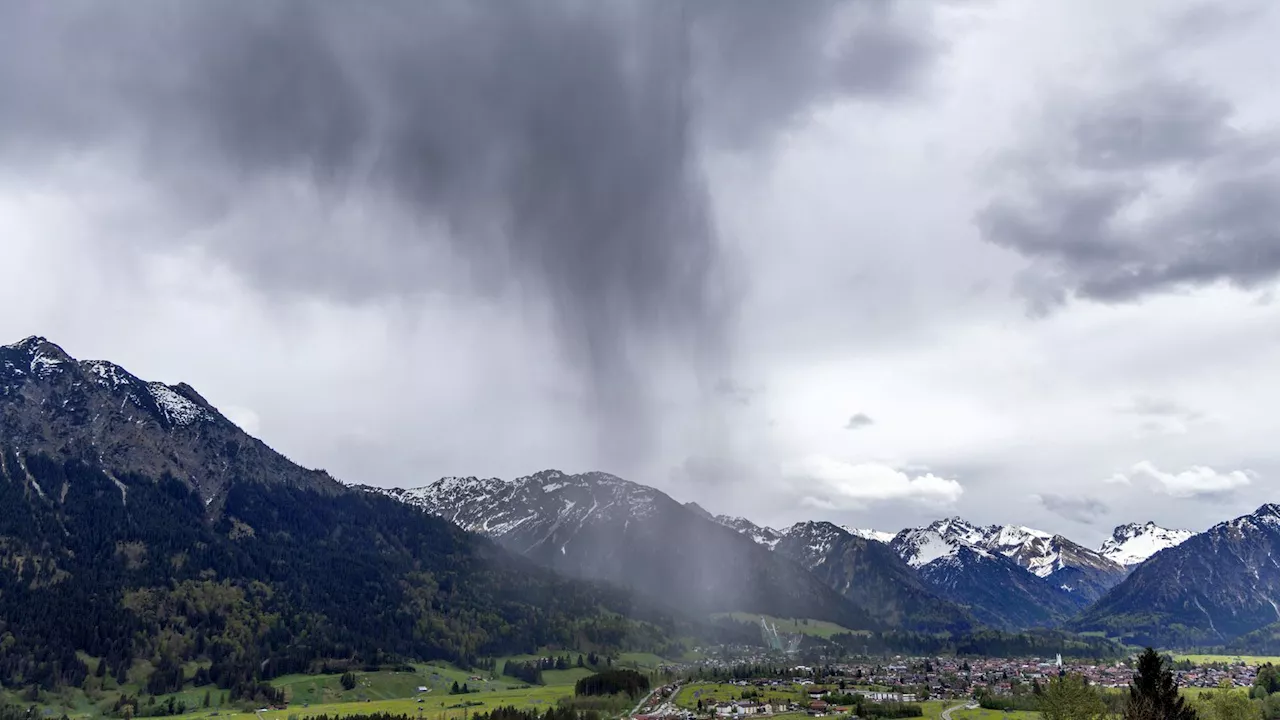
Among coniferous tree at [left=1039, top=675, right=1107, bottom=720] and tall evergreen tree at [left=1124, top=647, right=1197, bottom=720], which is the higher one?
tall evergreen tree at [left=1124, top=647, right=1197, bottom=720]

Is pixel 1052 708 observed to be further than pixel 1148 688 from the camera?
Yes

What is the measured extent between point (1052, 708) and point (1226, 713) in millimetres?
34081

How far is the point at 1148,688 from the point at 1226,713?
174 ft

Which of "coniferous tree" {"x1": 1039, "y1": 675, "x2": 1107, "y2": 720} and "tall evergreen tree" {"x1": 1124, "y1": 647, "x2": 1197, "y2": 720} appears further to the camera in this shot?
"coniferous tree" {"x1": 1039, "y1": 675, "x2": 1107, "y2": 720}

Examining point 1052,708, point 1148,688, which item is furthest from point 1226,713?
point 1148,688

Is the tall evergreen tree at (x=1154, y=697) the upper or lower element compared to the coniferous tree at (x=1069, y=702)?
upper

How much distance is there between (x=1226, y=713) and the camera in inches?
5984

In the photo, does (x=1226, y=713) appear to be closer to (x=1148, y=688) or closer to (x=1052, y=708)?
(x=1052, y=708)

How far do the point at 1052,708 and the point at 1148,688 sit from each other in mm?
32421

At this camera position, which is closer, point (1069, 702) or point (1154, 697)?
point (1154, 697)

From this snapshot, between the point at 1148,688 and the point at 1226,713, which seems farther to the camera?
the point at 1226,713

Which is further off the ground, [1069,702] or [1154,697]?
[1154,697]

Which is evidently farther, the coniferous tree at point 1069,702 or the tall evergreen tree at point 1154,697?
the coniferous tree at point 1069,702
